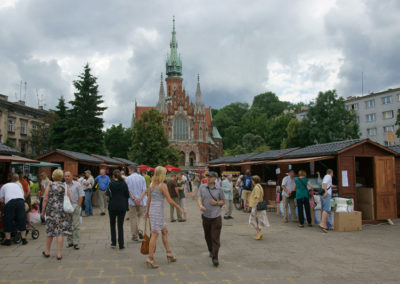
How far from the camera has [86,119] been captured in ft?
127

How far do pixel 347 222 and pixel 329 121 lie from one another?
136ft

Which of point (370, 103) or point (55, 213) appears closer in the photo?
point (55, 213)

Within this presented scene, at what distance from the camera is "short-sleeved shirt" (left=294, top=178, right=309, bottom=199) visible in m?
10.5

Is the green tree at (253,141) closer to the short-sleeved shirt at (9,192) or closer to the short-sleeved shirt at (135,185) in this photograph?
the short-sleeved shirt at (135,185)

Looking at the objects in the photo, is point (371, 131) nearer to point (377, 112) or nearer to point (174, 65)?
point (377, 112)

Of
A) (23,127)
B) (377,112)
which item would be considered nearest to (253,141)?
(377,112)

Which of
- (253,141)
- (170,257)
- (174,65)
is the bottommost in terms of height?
(170,257)

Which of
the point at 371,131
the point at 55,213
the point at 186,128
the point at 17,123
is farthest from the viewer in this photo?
the point at 186,128

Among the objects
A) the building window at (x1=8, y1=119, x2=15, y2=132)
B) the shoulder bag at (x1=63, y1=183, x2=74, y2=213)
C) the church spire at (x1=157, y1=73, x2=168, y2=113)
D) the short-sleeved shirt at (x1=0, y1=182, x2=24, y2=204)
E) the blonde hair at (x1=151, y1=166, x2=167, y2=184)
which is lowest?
the shoulder bag at (x1=63, y1=183, x2=74, y2=213)

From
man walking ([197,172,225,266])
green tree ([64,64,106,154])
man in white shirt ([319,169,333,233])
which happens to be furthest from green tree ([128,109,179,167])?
man walking ([197,172,225,266])

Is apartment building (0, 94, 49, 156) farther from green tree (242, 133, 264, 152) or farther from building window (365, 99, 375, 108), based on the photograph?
building window (365, 99, 375, 108)

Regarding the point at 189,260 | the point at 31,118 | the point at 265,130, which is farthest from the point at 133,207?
the point at 265,130

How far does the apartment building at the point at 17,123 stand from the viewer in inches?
1679

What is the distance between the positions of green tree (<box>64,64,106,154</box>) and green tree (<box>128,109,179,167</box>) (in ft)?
28.1
